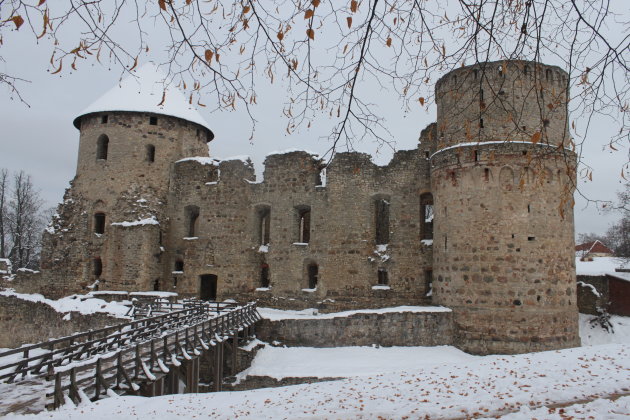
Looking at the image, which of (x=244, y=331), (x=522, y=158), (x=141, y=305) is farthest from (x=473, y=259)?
(x=141, y=305)

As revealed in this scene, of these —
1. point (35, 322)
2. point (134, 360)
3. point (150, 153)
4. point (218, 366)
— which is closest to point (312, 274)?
point (218, 366)

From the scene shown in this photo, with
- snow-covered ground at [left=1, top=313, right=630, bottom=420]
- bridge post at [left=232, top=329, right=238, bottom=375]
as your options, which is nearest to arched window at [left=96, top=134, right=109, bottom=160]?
bridge post at [left=232, top=329, right=238, bottom=375]

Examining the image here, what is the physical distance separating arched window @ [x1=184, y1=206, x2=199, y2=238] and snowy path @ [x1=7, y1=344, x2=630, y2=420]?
1549 centimetres

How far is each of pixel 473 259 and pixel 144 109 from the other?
1577 centimetres

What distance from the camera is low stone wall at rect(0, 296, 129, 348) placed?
19.2 meters

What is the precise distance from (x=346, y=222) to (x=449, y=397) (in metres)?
13.5

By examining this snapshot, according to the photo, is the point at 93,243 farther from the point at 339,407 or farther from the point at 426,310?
the point at 339,407

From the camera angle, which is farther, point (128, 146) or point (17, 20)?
point (128, 146)

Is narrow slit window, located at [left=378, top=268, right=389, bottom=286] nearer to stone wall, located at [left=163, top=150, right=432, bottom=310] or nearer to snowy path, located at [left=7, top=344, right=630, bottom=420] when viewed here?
stone wall, located at [left=163, top=150, right=432, bottom=310]

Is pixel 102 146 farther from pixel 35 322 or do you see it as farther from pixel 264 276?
pixel 264 276

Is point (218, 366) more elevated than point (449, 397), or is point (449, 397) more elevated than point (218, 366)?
point (449, 397)

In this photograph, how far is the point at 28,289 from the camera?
933 inches

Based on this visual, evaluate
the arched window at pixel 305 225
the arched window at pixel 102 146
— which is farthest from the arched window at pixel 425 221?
the arched window at pixel 102 146

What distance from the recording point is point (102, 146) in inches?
945
